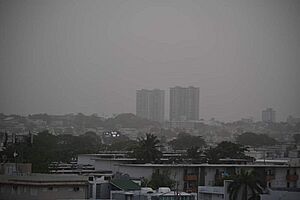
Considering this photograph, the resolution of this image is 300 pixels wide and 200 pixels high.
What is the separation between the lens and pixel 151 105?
6238 cm

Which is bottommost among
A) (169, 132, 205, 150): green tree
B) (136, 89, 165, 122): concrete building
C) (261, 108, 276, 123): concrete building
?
(169, 132, 205, 150): green tree

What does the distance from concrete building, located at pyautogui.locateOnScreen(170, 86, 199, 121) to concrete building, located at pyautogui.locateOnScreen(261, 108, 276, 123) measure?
11322 millimetres

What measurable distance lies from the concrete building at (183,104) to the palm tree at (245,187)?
45750mm

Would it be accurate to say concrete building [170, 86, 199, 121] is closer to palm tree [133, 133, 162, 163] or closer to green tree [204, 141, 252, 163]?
green tree [204, 141, 252, 163]

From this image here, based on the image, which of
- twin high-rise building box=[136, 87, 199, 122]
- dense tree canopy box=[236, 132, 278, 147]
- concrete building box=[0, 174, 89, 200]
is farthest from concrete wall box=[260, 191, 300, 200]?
twin high-rise building box=[136, 87, 199, 122]

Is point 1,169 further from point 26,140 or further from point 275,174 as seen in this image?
point 26,140

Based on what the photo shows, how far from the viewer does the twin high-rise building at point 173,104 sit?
2311 inches

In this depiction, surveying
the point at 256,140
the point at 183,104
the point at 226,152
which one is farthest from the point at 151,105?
the point at 226,152

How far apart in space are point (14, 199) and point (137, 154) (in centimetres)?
1074

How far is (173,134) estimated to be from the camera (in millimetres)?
50438

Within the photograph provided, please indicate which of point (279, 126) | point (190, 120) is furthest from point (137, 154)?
point (190, 120)

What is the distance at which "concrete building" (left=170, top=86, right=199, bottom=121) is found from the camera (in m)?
58.5

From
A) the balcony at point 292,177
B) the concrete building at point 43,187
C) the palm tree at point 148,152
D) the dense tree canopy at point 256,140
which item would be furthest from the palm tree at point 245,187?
the dense tree canopy at point 256,140

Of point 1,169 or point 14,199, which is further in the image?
point 1,169
